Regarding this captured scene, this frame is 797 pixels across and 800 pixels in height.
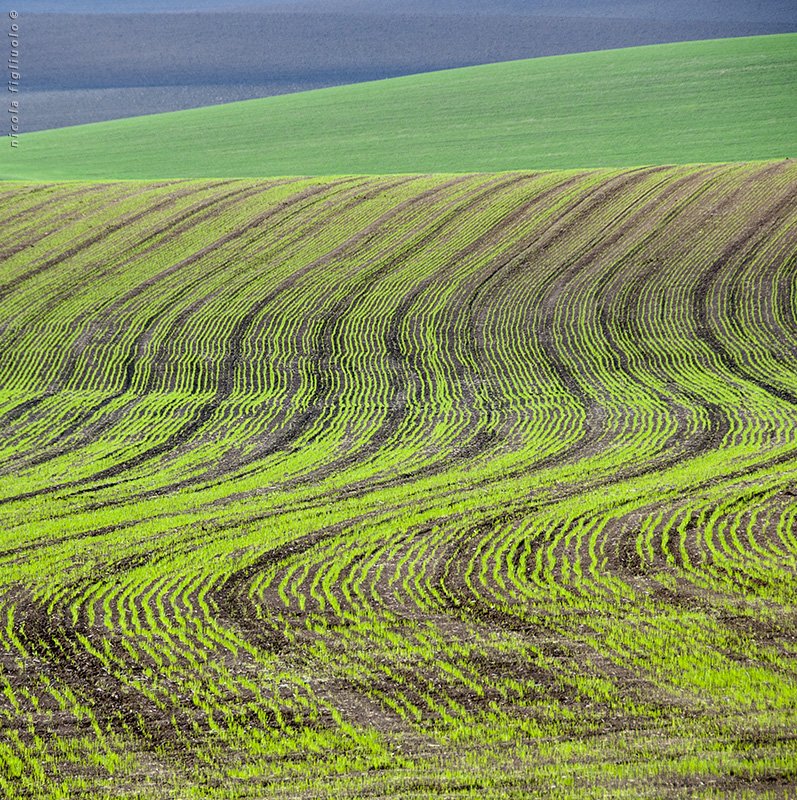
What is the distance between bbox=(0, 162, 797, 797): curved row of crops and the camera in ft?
36.3

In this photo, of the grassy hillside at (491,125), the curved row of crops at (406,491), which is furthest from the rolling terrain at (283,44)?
the curved row of crops at (406,491)

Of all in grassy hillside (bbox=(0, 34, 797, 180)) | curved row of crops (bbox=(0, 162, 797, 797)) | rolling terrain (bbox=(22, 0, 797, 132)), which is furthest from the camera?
rolling terrain (bbox=(22, 0, 797, 132))

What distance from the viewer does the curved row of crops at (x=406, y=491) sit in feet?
36.3

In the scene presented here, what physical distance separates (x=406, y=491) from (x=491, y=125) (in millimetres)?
63742

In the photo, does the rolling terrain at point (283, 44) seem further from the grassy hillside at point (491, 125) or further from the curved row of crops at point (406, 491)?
the curved row of crops at point (406, 491)

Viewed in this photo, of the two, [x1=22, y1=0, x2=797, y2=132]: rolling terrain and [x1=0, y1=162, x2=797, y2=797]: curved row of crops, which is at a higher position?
[x1=22, y1=0, x2=797, y2=132]: rolling terrain

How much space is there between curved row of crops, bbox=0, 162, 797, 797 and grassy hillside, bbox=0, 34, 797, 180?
15029 millimetres

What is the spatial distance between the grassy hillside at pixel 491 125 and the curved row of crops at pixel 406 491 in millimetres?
15029

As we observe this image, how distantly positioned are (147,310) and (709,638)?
37.1 m

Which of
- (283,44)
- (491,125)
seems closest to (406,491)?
(491,125)

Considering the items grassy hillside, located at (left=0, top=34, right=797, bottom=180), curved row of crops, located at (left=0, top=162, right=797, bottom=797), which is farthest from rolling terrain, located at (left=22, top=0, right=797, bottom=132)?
curved row of crops, located at (left=0, top=162, right=797, bottom=797)

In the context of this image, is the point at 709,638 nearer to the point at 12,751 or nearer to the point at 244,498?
the point at 12,751

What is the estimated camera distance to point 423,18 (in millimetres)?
130625

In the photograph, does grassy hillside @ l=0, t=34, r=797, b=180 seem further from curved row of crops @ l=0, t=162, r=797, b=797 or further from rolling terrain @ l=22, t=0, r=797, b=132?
rolling terrain @ l=22, t=0, r=797, b=132
